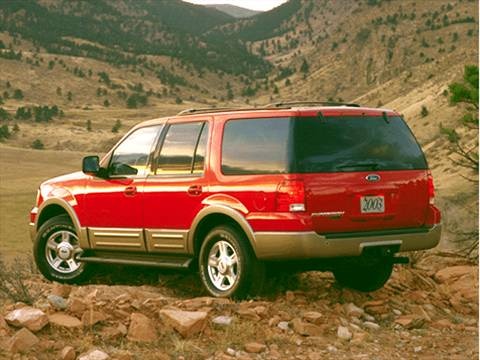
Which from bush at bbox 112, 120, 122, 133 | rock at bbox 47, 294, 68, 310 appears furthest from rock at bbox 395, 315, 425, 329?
bush at bbox 112, 120, 122, 133

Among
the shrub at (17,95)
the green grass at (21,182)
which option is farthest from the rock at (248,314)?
the shrub at (17,95)

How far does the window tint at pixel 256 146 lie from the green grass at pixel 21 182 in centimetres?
2029

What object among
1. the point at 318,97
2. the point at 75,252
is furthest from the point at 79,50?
the point at 75,252

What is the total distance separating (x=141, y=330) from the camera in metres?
6.97

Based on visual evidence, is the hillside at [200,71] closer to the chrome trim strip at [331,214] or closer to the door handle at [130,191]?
the door handle at [130,191]

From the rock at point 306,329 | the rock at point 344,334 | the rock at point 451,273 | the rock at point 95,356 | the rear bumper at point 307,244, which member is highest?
the rear bumper at point 307,244

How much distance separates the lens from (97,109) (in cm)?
10300

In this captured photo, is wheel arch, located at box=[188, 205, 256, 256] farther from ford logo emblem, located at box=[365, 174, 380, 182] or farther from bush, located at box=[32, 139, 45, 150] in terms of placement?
bush, located at box=[32, 139, 45, 150]

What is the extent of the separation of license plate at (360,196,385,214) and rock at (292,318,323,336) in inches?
41.7

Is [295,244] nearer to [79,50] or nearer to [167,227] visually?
[167,227]

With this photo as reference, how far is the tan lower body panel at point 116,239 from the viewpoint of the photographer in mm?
8977

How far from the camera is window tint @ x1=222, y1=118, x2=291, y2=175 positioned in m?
7.76

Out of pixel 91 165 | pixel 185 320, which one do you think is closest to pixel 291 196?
pixel 185 320

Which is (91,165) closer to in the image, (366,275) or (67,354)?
(366,275)
